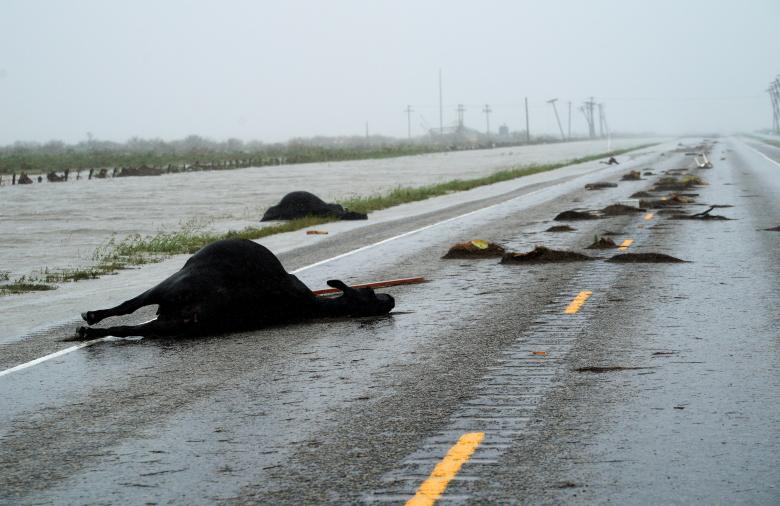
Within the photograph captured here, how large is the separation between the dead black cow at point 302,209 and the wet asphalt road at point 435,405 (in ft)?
51.3

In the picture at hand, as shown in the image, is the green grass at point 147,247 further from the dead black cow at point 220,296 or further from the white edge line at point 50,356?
the dead black cow at point 220,296

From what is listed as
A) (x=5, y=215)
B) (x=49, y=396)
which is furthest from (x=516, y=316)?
(x=5, y=215)

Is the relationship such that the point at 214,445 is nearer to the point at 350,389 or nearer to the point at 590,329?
the point at 350,389

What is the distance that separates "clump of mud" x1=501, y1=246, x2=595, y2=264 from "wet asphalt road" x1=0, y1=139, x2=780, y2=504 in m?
2.61

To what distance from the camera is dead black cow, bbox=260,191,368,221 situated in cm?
2892

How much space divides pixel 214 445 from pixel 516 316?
522cm

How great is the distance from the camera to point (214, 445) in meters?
6.44

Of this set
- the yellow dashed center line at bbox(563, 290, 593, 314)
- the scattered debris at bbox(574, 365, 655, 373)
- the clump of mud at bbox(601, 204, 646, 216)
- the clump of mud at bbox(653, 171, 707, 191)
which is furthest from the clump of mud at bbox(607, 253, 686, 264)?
the clump of mud at bbox(653, 171, 707, 191)

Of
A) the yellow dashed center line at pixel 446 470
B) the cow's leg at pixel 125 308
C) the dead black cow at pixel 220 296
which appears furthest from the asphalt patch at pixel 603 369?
the cow's leg at pixel 125 308

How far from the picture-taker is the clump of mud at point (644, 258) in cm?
1552

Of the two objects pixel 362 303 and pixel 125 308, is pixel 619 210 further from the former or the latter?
pixel 125 308

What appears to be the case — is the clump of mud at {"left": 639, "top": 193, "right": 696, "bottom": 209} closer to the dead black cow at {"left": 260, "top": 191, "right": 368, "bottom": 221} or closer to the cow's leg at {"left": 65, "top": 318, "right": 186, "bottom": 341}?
the dead black cow at {"left": 260, "top": 191, "right": 368, "bottom": 221}

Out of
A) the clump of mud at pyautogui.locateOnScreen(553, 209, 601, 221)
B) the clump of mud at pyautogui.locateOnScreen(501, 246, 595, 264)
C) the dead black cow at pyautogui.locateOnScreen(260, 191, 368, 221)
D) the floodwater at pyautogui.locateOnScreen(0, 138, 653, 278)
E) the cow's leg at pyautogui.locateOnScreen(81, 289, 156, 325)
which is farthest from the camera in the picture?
the dead black cow at pyautogui.locateOnScreen(260, 191, 368, 221)

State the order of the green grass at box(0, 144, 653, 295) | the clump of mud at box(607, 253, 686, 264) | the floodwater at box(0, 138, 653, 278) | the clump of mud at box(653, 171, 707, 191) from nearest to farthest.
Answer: the clump of mud at box(607, 253, 686, 264) → the green grass at box(0, 144, 653, 295) → the floodwater at box(0, 138, 653, 278) → the clump of mud at box(653, 171, 707, 191)
